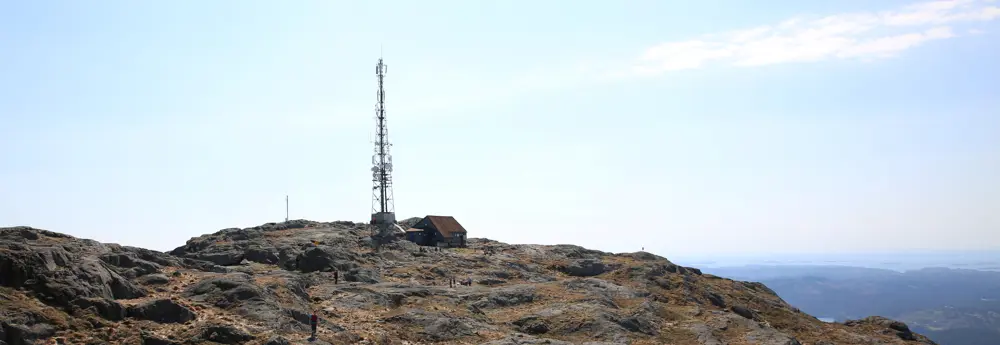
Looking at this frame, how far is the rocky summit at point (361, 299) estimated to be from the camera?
33.0 metres

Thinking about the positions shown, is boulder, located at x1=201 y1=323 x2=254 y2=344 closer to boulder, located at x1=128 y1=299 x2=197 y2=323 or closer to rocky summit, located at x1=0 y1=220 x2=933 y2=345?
rocky summit, located at x1=0 y1=220 x2=933 y2=345

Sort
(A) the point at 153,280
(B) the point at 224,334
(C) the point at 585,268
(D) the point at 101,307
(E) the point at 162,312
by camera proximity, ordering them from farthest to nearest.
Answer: (C) the point at 585,268 < (A) the point at 153,280 < (E) the point at 162,312 < (D) the point at 101,307 < (B) the point at 224,334

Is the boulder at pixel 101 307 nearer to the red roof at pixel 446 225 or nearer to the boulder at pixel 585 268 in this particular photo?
the boulder at pixel 585 268

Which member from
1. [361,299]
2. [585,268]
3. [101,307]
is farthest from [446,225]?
[101,307]

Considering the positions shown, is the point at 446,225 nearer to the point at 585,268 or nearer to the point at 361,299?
the point at 585,268

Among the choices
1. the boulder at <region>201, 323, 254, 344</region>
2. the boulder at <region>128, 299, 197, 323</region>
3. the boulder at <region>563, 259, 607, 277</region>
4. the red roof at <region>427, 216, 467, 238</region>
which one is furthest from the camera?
the red roof at <region>427, 216, 467, 238</region>

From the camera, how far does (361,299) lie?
154 ft

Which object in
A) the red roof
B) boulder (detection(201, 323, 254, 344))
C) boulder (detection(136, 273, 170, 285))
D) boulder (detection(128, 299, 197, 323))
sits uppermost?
the red roof

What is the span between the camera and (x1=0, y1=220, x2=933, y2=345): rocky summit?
33000 mm

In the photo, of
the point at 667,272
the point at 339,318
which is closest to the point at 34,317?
the point at 339,318

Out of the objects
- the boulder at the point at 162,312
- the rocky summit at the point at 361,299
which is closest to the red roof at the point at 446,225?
the rocky summit at the point at 361,299

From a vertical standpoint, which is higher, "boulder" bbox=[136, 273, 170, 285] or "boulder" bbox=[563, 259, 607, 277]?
"boulder" bbox=[136, 273, 170, 285]

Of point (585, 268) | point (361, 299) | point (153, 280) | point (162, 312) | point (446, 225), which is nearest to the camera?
point (162, 312)

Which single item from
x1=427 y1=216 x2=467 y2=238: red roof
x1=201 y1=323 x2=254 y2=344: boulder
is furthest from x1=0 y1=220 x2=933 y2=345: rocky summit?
x1=427 y1=216 x2=467 y2=238: red roof
